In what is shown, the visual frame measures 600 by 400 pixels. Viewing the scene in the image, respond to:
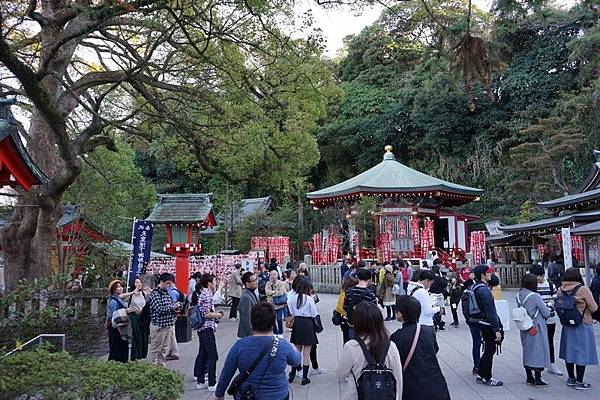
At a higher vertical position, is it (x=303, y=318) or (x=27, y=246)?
(x=27, y=246)

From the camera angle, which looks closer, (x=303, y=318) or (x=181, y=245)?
(x=303, y=318)

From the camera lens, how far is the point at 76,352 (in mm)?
9688

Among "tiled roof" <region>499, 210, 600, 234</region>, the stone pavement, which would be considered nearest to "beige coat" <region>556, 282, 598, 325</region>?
the stone pavement

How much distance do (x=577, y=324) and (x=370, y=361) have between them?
4551 mm

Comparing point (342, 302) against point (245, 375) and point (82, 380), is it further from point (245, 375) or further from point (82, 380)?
point (82, 380)

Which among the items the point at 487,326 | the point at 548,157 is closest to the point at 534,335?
the point at 487,326

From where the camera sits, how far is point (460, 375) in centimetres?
838

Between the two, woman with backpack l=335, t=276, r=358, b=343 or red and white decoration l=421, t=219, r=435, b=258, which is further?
red and white decoration l=421, t=219, r=435, b=258

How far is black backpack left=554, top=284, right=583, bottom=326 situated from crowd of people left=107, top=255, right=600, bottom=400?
12mm

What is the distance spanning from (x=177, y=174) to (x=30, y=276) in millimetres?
35637

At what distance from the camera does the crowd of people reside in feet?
13.5

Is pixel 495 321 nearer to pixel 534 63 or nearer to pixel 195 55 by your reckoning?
pixel 195 55

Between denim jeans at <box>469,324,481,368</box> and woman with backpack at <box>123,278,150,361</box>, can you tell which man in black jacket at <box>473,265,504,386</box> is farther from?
woman with backpack at <box>123,278,150,361</box>

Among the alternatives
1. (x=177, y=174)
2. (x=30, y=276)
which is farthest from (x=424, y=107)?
(x=30, y=276)
